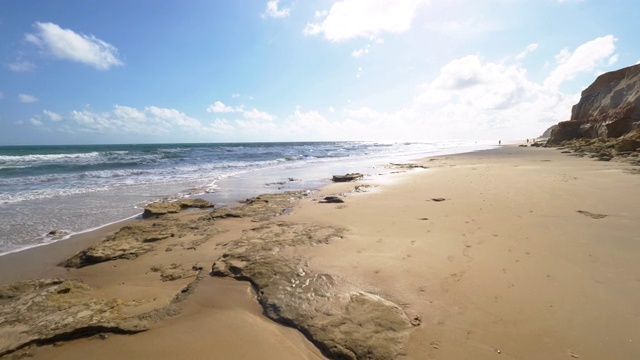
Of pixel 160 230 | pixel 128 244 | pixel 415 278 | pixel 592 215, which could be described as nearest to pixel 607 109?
pixel 592 215

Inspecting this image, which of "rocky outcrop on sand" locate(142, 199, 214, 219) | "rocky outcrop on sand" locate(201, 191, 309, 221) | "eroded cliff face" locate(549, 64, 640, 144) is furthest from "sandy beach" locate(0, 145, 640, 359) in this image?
"eroded cliff face" locate(549, 64, 640, 144)

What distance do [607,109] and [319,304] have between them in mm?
43504

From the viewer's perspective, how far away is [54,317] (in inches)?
113

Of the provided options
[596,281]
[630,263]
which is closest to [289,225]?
[596,281]

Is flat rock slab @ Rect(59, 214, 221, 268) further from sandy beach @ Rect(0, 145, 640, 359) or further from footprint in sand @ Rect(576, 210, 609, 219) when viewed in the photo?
footprint in sand @ Rect(576, 210, 609, 219)

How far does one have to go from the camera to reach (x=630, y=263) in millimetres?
3758

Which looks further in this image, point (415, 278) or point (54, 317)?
point (415, 278)

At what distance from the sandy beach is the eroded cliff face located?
25.6 metres

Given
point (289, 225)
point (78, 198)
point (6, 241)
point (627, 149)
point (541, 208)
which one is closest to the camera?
point (6, 241)

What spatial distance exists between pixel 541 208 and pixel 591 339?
4.97 m

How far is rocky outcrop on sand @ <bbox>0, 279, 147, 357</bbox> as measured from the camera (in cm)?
262

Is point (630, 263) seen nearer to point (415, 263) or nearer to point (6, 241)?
point (415, 263)

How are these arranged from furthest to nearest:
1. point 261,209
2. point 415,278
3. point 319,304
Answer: point 261,209 < point 415,278 < point 319,304

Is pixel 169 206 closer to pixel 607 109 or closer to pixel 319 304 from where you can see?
pixel 319 304
